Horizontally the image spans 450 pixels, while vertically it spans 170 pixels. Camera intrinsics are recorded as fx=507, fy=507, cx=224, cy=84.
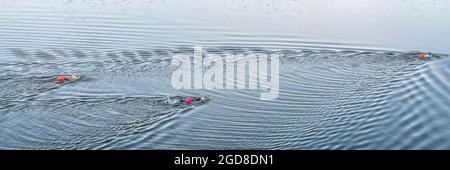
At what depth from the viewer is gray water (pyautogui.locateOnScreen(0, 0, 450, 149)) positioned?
32.6 feet

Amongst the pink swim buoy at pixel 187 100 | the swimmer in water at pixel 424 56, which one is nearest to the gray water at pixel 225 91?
the swimmer in water at pixel 424 56

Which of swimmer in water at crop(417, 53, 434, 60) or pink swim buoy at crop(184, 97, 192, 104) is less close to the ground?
swimmer in water at crop(417, 53, 434, 60)

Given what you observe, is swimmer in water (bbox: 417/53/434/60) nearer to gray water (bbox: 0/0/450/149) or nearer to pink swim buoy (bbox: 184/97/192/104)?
gray water (bbox: 0/0/450/149)

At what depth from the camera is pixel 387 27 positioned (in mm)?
19047

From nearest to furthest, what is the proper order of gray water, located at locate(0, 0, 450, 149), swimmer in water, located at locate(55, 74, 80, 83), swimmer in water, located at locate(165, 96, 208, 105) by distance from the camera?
gray water, located at locate(0, 0, 450, 149)
swimmer in water, located at locate(165, 96, 208, 105)
swimmer in water, located at locate(55, 74, 80, 83)

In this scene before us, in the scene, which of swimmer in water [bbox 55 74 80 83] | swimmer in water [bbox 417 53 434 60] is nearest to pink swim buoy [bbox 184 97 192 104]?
swimmer in water [bbox 55 74 80 83]

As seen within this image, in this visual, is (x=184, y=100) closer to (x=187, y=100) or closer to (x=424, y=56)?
(x=187, y=100)

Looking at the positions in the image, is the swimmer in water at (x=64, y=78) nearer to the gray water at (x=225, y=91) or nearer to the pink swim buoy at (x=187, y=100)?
the gray water at (x=225, y=91)

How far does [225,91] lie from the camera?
40.8ft

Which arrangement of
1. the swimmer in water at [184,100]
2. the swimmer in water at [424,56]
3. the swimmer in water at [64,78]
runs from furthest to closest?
the swimmer in water at [424,56], the swimmer in water at [64,78], the swimmer in water at [184,100]

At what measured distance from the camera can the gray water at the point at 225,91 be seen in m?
9.94

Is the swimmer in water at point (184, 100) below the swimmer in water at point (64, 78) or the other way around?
below
